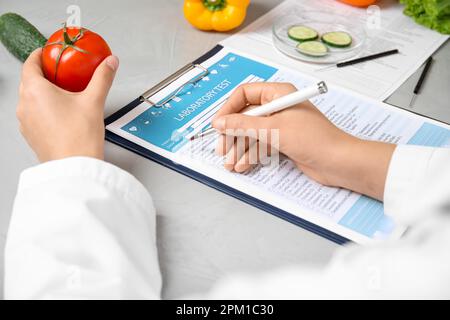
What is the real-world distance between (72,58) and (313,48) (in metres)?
0.55

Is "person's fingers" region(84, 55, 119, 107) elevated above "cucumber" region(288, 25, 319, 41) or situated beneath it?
elevated above

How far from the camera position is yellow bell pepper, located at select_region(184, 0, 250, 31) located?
1.37m

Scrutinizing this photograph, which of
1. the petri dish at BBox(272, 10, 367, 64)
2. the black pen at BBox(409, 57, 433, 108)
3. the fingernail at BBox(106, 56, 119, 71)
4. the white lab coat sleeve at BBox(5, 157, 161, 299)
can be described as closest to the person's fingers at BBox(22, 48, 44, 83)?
the fingernail at BBox(106, 56, 119, 71)

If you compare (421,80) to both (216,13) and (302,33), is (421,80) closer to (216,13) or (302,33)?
(302,33)

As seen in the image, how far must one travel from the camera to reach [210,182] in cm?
100

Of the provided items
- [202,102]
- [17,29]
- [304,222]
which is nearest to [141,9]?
[17,29]

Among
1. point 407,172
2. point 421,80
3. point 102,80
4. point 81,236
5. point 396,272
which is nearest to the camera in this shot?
point 396,272

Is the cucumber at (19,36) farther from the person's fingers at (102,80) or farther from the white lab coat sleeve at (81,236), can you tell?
the white lab coat sleeve at (81,236)

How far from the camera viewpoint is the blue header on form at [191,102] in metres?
1.08

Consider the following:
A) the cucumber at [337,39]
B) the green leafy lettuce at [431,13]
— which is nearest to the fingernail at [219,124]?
the cucumber at [337,39]

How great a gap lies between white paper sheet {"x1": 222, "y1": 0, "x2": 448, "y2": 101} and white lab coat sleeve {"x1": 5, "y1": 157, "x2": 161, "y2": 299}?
58 centimetres

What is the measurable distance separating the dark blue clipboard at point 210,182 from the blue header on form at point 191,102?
0.09ft

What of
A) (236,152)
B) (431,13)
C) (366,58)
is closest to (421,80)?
(366,58)

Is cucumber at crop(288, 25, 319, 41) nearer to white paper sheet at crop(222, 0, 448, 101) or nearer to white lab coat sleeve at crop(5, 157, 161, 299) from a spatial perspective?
white paper sheet at crop(222, 0, 448, 101)
